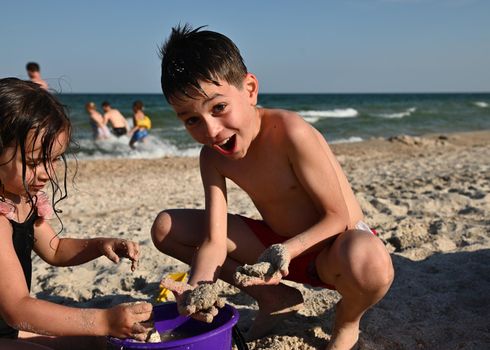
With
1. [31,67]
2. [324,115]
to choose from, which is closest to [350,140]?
[31,67]

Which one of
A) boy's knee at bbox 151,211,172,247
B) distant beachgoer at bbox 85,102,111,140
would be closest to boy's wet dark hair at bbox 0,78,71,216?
boy's knee at bbox 151,211,172,247

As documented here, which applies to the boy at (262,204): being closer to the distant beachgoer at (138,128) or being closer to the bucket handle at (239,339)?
the bucket handle at (239,339)

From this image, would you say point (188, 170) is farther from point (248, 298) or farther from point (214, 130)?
point (214, 130)

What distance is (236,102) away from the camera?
201 cm

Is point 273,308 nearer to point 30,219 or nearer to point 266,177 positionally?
point 266,177

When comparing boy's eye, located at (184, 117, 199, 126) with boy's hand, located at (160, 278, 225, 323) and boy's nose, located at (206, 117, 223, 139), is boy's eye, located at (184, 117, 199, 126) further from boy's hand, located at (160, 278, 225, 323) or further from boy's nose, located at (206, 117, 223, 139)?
boy's hand, located at (160, 278, 225, 323)

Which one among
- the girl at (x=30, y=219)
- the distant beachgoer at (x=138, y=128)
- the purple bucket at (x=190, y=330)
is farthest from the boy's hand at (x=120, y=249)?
the distant beachgoer at (x=138, y=128)

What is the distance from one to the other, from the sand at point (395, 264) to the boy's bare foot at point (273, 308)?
0.16 feet

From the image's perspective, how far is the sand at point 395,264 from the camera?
7.15ft

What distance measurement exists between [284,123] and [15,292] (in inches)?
43.5

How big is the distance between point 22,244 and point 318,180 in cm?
108

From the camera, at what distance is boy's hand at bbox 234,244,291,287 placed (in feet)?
5.52

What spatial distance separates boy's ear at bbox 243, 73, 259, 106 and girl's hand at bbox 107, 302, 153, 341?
0.91 metres

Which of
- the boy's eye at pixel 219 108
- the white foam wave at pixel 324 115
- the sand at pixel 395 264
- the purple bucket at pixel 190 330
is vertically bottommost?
the white foam wave at pixel 324 115
